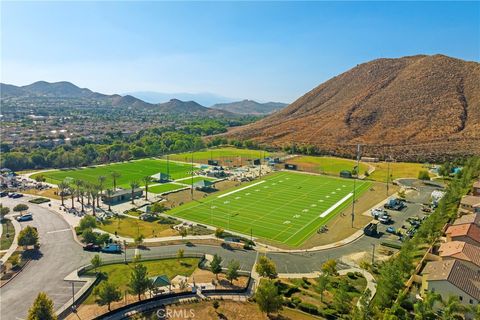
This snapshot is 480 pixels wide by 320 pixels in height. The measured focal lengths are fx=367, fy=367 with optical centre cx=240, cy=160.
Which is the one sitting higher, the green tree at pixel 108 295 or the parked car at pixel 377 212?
the parked car at pixel 377 212

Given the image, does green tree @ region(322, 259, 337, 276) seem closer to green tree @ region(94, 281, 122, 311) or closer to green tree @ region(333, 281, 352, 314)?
green tree @ region(333, 281, 352, 314)

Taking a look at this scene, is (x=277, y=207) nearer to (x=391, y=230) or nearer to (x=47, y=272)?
(x=391, y=230)

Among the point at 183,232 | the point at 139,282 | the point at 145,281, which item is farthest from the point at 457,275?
the point at 183,232

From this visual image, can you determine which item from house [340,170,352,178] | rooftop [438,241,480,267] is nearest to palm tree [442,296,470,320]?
rooftop [438,241,480,267]

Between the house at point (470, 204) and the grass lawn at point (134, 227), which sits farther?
the house at point (470, 204)

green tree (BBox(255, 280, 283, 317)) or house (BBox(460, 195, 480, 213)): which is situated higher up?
house (BBox(460, 195, 480, 213))

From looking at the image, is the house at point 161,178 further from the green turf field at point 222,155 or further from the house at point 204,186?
the green turf field at point 222,155

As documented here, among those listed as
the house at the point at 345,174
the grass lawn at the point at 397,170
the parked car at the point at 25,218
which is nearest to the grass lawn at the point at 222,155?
the house at the point at 345,174
